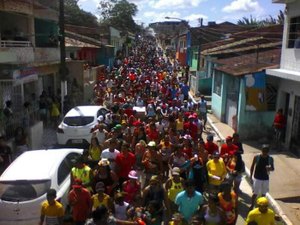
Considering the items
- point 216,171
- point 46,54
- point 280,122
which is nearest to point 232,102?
point 280,122

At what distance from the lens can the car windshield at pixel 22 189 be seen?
7.39 m

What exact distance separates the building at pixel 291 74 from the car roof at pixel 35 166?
27.2ft

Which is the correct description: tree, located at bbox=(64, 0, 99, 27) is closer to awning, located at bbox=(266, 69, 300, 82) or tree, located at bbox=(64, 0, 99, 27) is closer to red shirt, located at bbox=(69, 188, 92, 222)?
awning, located at bbox=(266, 69, 300, 82)

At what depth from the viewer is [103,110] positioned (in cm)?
1565

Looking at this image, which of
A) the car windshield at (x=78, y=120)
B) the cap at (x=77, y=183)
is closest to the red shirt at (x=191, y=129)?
the car windshield at (x=78, y=120)

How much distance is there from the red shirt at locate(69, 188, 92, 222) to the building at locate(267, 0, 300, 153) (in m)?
8.88

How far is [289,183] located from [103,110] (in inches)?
283

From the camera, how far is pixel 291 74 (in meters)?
13.5

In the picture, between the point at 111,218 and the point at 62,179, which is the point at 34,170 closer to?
the point at 62,179

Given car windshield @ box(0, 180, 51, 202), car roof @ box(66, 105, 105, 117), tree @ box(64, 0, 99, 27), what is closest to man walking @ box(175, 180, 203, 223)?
car windshield @ box(0, 180, 51, 202)

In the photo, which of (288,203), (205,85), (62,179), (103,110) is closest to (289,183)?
(288,203)

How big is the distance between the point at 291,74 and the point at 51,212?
31.3 feet

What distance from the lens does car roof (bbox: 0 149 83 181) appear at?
25.2 feet

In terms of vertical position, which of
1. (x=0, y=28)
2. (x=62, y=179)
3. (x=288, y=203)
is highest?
(x=0, y=28)
